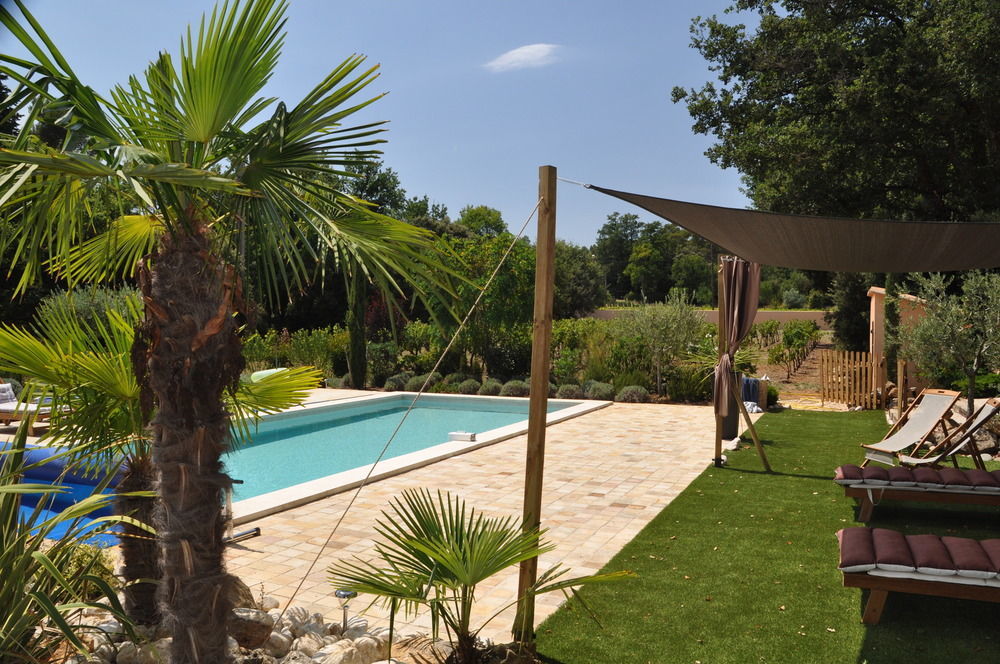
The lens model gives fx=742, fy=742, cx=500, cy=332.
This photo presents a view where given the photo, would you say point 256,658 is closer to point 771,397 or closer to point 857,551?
point 857,551

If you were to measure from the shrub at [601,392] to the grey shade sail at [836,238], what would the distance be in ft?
29.0

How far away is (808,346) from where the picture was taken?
23984mm

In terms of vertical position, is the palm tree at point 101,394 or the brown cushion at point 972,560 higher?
the palm tree at point 101,394

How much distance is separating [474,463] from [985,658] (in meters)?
5.71

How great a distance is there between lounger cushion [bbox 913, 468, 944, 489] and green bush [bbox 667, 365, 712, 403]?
8.32 metres

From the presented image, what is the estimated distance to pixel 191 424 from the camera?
106 inches

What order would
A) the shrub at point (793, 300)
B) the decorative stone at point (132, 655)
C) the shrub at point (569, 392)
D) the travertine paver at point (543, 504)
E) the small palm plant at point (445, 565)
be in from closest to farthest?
the small palm plant at point (445, 565)
the decorative stone at point (132, 655)
the travertine paver at point (543, 504)
the shrub at point (569, 392)
the shrub at point (793, 300)

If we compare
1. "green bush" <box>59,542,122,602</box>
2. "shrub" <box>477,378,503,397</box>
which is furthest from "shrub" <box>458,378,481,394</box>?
"green bush" <box>59,542,122,602</box>

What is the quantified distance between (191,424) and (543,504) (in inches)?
166

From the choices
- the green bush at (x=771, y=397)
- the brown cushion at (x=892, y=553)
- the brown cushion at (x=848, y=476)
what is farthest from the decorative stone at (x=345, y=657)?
the green bush at (x=771, y=397)

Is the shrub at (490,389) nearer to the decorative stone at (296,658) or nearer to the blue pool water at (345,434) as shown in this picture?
the blue pool water at (345,434)

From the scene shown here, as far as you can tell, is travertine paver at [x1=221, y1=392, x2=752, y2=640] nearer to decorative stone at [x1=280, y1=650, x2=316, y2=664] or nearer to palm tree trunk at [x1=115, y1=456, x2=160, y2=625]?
decorative stone at [x1=280, y1=650, x2=316, y2=664]

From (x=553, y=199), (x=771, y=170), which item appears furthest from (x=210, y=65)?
(x=771, y=170)

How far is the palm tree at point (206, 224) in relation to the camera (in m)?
2.57
